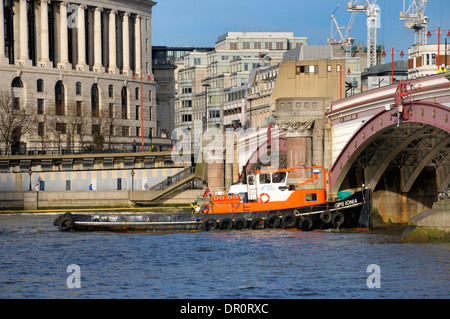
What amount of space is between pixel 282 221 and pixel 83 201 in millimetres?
50320

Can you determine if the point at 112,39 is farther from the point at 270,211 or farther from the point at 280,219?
the point at 280,219

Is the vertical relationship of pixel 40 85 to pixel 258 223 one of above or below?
above

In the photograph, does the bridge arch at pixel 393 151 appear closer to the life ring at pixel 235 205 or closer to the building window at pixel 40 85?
the life ring at pixel 235 205

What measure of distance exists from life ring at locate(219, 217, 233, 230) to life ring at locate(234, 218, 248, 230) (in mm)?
393

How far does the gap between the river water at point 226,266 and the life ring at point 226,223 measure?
127cm

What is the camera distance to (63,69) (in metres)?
187

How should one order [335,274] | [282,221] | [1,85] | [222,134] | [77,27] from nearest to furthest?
[335,274], [282,221], [222,134], [1,85], [77,27]

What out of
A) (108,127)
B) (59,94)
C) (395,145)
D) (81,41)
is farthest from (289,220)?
(81,41)

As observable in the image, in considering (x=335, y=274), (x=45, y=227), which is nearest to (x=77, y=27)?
(x=45, y=227)

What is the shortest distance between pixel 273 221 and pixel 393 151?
9526mm

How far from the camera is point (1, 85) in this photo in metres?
176

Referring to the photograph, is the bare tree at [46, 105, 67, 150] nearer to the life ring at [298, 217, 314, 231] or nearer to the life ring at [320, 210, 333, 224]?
the life ring at [298, 217, 314, 231]

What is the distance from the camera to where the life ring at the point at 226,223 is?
7906 centimetres

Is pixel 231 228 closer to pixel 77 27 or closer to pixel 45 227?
pixel 45 227
